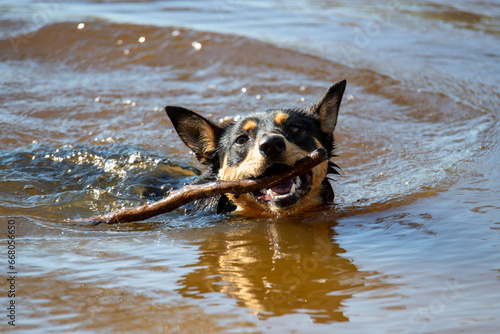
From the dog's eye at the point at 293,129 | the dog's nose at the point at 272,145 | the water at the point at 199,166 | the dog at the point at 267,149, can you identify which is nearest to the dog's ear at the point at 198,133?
the dog at the point at 267,149

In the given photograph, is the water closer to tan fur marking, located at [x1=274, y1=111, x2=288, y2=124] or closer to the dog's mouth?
the dog's mouth

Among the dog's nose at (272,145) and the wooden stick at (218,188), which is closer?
the wooden stick at (218,188)

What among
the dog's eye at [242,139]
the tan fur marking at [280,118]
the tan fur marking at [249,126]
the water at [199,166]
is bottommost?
the water at [199,166]

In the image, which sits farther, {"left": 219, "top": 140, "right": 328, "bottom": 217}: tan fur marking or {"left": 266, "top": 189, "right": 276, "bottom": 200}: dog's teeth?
{"left": 266, "top": 189, "right": 276, "bottom": 200}: dog's teeth

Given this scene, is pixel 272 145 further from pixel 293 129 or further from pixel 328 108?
pixel 328 108

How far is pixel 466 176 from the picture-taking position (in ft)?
19.8

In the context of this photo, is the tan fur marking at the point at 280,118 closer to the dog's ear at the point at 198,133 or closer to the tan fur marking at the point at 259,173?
the tan fur marking at the point at 259,173

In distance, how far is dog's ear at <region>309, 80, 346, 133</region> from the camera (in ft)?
18.4

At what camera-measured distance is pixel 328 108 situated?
18.9 feet

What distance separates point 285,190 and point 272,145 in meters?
0.55

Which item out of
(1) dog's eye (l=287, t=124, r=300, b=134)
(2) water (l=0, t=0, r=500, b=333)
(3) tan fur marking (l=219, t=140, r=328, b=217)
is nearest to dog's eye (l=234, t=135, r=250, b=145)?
(3) tan fur marking (l=219, t=140, r=328, b=217)

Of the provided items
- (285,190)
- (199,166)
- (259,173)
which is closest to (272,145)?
(259,173)

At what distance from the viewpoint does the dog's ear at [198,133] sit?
5559 millimetres

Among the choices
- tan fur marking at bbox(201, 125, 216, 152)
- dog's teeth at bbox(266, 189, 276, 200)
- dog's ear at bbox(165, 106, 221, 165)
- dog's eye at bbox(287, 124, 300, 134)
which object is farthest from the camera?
tan fur marking at bbox(201, 125, 216, 152)
